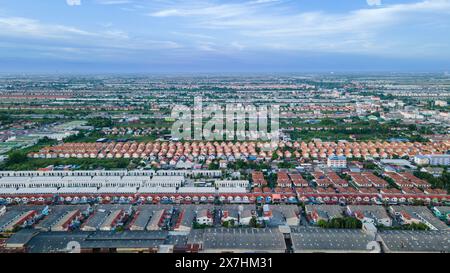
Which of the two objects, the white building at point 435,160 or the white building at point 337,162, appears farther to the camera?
the white building at point 435,160

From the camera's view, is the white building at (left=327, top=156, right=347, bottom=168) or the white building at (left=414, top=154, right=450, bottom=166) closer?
the white building at (left=327, top=156, right=347, bottom=168)

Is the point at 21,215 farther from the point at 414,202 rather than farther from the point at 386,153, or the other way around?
the point at 386,153

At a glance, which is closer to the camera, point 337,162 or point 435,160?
point 337,162

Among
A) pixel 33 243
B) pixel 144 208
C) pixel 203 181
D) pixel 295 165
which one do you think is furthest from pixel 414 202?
pixel 33 243

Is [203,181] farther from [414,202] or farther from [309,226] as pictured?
[414,202]
